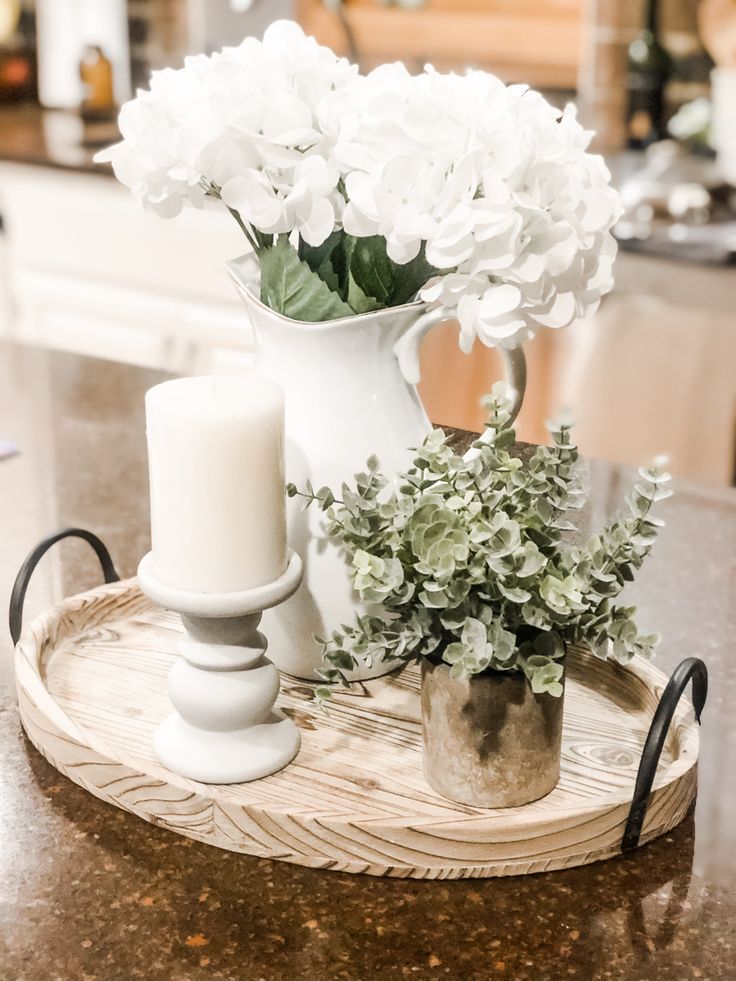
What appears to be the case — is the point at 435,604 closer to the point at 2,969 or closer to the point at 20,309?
the point at 2,969

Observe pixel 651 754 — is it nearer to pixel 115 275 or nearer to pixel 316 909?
pixel 316 909

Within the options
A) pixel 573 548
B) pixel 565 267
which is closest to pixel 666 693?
pixel 573 548

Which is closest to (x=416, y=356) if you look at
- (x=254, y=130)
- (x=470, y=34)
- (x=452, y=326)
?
(x=254, y=130)

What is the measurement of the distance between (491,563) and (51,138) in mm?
2919

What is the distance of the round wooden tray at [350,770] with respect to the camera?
0.70 meters

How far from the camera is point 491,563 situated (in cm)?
67

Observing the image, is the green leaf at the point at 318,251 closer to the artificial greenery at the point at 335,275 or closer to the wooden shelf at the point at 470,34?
the artificial greenery at the point at 335,275

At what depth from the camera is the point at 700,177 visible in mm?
2916

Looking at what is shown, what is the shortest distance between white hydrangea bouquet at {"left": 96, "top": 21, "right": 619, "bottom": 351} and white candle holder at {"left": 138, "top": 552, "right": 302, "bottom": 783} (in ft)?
0.66

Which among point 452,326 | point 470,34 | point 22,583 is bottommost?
point 452,326

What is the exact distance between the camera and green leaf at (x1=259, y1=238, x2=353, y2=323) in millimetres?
811

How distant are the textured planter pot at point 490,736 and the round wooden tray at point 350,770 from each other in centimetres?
1

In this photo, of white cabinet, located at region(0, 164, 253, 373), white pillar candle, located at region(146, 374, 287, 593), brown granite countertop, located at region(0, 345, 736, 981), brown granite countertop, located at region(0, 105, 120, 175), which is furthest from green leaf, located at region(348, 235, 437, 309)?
brown granite countertop, located at region(0, 105, 120, 175)

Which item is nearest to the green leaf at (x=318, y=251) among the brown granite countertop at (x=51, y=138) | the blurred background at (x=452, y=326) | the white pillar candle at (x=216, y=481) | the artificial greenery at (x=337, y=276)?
the artificial greenery at (x=337, y=276)
